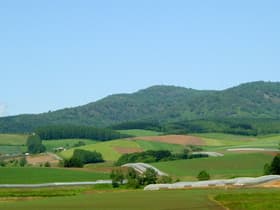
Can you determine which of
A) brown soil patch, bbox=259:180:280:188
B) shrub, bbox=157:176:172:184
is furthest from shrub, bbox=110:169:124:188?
brown soil patch, bbox=259:180:280:188

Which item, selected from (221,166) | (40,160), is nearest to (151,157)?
(40,160)

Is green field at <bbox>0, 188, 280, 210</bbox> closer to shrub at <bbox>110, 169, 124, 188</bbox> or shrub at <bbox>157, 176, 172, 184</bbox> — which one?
shrub at <bbox>157, 176, 172, 184</bbox>

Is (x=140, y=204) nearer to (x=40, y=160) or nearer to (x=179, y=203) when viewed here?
(x=179, y=203)

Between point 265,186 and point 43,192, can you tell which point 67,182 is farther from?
point 265,186

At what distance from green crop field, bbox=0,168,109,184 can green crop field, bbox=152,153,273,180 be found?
15867 millimetres

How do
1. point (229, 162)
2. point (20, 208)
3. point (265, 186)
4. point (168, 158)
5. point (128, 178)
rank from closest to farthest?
point (20, 208), point (265, 186), point (128, 178), point (229, 162), point (168, 158)

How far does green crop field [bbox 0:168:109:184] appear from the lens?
124062 millimetres

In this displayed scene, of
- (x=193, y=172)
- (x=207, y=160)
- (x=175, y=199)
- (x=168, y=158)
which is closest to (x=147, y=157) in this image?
(x=168, y=158)

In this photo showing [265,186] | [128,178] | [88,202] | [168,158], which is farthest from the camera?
[168,158]

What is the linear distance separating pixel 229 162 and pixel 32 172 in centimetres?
4256

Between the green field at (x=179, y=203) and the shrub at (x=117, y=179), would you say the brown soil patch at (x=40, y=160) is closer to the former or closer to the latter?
the shrub at (x=117, y=179)

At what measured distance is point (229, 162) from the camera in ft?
476

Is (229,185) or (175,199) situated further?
(229,185)

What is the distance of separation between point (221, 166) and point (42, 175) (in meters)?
37.6
